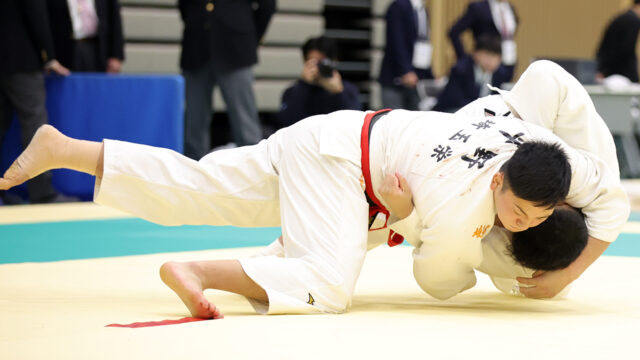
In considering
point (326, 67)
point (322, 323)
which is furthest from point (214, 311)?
point (326, 67)

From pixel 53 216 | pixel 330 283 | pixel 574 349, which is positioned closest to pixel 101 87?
pixel 53 216

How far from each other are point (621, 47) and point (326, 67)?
3476mm

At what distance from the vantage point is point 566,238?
6.94ft

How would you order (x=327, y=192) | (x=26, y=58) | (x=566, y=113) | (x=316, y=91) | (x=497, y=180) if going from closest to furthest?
(x=497, y=180) → (x=327, y=192) → (x=566, y=113) → (x=26, y=58) → (x=316, y=91)

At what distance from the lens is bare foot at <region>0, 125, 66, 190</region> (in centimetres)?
219

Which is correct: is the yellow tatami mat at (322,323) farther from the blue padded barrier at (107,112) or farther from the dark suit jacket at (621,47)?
the dark suit jacket at (621,47)

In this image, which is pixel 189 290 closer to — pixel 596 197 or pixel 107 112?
pixel 596 197

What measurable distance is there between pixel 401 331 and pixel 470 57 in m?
4.94

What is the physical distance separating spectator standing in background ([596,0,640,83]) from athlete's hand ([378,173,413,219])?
6.04 meters

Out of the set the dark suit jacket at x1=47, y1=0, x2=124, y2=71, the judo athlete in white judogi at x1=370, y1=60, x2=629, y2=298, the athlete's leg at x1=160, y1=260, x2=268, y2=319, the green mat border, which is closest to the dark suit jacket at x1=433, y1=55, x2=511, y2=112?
the dark suit jacket at x1=47, y1=0, x2=124, y2=71

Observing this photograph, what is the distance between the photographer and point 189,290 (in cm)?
188

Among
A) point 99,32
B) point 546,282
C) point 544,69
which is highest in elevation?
point 544,69

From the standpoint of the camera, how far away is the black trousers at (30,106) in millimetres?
4629

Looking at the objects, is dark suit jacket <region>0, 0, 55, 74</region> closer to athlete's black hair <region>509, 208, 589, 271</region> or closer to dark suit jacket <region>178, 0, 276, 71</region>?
dark suit jacket <region>178, 0, 276, 71</region>
